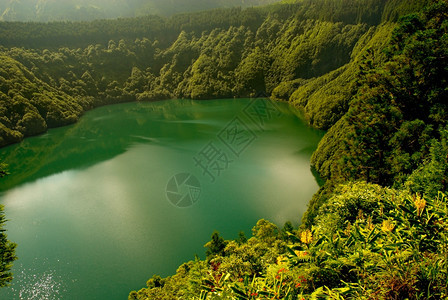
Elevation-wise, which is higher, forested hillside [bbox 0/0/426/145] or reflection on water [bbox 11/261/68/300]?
forested hillside [bbox 0/0/426/145]

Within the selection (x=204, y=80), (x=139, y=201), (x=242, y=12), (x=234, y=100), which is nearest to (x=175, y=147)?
(x=139, y=201)

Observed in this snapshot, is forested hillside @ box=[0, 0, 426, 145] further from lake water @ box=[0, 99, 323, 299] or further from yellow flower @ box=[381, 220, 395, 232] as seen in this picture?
yellow flower @ box=[381, 220, 395, 232]

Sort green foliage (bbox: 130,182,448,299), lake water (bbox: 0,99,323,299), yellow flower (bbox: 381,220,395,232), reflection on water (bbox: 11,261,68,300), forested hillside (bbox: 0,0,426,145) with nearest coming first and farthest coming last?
green foliage (bbox: 130,182,448,299) → yellow flower (bbox: 381,220,395,232) → reflection on water (bbox: 11,261,68,300) → lake water (bbox: 0,99,323,299) → forested hillside (bbox: 0,0,426,145)

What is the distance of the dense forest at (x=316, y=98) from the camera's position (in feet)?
13.9

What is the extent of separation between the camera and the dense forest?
4246 millimetres

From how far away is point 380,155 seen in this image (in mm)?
17562

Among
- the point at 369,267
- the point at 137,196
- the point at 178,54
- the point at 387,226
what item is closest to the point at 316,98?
the point at 137,196

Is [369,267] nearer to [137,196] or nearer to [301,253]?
[301,253]

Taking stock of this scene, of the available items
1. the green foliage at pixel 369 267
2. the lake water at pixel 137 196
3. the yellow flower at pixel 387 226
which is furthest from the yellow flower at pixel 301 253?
the lake water at pixel 137 196

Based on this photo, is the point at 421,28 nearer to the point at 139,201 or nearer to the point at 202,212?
the point at 202,212

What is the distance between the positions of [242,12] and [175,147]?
290ft

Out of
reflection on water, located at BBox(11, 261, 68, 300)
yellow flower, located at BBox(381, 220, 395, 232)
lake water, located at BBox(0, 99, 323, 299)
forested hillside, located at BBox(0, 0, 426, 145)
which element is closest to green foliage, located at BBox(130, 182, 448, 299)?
yellow flower, located at BBox(381, 220, 395, 232)

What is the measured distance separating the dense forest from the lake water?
3.64 metres

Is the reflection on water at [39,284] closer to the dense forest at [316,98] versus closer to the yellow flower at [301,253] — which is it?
the dense forest at [316,98]
